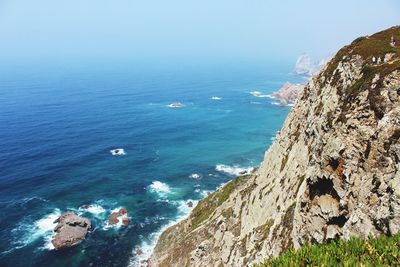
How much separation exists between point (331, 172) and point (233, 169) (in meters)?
113

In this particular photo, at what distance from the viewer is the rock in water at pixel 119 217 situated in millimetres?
106188

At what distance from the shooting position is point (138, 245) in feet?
316

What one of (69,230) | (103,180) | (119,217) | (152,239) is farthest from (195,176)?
(69,230)

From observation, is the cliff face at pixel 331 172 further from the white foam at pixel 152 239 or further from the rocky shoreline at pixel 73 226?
the rocky shoreline at pixel 73 226

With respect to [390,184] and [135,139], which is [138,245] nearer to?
[390,184]

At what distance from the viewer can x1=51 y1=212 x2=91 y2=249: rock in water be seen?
96000 mm

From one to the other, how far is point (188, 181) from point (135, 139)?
5877cm

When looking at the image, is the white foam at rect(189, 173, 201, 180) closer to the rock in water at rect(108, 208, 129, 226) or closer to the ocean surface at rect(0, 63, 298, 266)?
the ocean surface at rect(0, 63, 298, 266)

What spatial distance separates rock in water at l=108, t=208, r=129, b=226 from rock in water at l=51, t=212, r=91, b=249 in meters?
6.73

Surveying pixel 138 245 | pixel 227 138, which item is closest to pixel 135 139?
pixel 227 138

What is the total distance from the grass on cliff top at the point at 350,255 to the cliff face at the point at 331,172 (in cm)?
531

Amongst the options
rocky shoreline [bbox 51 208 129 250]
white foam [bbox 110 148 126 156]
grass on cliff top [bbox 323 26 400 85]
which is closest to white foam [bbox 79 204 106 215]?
rocky shoreline [bbox 51 208 129 250]

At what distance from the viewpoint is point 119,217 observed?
10850cm

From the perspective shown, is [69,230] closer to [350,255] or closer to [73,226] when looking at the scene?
[73,226]
